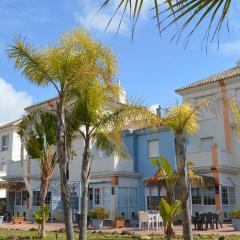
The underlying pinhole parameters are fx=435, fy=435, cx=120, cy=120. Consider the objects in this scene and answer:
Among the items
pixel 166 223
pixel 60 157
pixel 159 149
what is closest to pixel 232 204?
pixel 159 149

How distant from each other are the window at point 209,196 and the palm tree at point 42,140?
513 inches

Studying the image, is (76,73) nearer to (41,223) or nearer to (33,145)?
(33,145)

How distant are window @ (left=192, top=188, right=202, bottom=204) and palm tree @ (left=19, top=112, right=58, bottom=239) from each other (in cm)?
1331

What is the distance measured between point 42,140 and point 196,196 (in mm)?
14043

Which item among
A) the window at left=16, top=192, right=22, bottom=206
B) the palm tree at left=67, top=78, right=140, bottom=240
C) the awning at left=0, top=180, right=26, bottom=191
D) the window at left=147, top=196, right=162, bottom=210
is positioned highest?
the palm tree at left=67, top=78, right=140, bottom=240

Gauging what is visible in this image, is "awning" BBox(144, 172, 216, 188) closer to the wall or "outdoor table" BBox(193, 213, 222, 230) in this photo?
"outdoor table" BBox(193, 213, 222, 230)

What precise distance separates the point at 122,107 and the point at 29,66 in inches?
132

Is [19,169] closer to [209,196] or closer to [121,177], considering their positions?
[121,177]

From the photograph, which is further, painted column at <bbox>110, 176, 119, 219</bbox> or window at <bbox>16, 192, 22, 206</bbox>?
window at <bbox>16, 192, 22, 206</bbox>

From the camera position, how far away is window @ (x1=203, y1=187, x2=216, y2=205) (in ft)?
90.1

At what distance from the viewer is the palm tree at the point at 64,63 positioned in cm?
1334

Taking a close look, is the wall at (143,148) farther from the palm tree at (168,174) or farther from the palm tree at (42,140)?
the palm tree at (42,140)

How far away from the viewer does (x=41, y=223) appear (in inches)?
677

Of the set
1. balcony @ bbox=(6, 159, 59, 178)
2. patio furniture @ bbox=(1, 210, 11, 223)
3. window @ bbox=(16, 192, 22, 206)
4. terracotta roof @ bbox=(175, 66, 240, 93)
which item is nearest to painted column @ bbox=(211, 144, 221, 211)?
terracotta roof @ bbox=(175, 66, 240, 93)
